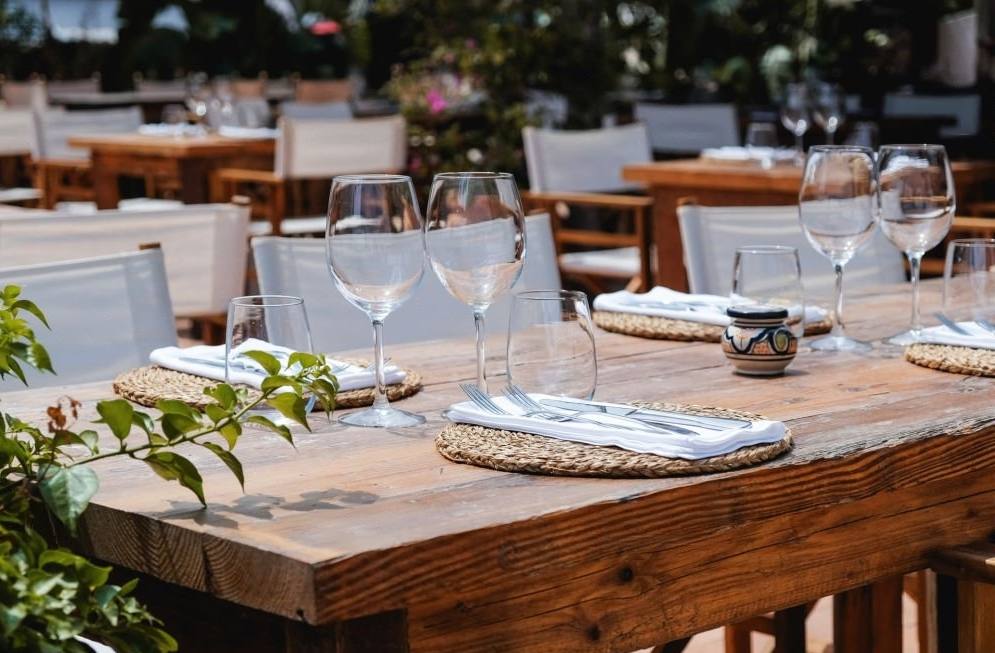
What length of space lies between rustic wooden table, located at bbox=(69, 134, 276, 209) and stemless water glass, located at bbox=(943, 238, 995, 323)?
4707mm

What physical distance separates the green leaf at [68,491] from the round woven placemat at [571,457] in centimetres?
38

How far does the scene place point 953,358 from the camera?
1809 millimetres

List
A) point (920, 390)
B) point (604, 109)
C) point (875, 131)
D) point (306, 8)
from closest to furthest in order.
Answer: point (920, 390)
point (875, 131)
point (604, 109)
point (306, 8)

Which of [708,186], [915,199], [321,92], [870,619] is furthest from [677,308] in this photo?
[321,92]

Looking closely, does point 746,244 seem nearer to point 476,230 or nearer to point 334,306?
point 334,306

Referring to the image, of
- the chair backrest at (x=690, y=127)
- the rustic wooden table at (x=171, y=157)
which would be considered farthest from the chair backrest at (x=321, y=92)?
the rustic wooden table at (x=171, y=157)

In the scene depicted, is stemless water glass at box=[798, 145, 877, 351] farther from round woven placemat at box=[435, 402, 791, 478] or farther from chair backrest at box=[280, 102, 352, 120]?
chair backrest at box=[280, 102, 352, 120]

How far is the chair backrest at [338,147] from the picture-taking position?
5.88m

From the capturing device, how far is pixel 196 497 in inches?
51.1

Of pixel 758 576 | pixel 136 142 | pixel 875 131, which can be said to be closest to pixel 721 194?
pixel 875 131

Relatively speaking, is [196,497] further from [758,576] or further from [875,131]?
[875,131]

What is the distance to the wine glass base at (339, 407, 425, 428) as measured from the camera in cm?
158

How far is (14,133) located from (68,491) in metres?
6.79

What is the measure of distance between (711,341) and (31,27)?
594 inches
